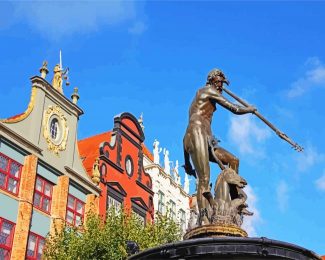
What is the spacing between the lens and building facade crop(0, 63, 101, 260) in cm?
2641

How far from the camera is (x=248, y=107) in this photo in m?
10.3

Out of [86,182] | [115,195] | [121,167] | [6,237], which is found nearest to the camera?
[6,237]

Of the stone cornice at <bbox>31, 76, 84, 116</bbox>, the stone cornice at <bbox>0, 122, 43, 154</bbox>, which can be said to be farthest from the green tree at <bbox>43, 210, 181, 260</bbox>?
the stone cornice at <bbox>31, 76, 84, 116</bbox>

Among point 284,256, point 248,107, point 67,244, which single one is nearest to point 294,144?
point 248,107

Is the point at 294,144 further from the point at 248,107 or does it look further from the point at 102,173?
the point at 102,173

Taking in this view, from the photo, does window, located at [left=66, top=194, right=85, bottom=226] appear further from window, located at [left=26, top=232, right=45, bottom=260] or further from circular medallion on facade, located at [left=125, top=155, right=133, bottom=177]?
circular medallion on facade, located at [left=125, top=155, right=133, bottom=177]

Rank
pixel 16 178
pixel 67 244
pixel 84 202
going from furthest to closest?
1. pixel 84 202
2. pixel 16 178
3. pixel 67 244

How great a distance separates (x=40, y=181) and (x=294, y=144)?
20896mm

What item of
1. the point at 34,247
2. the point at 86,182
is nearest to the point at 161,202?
the point at 86,182

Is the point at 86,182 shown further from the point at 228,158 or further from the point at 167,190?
the point at 228,158

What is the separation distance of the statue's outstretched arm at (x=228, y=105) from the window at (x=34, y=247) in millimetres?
19003

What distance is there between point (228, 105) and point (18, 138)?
19.2m

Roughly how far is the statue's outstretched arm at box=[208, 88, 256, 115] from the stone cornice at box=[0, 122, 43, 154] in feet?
59.5

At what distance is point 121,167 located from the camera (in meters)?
35.5
